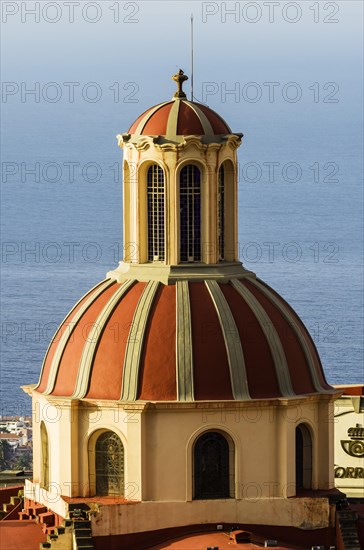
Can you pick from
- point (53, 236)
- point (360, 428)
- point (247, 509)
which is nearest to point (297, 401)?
point (247, 509)

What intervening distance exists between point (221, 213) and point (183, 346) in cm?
524

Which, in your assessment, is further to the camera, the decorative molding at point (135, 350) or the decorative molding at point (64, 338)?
the decorative molding at point (64, 338)

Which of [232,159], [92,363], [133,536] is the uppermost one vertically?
[232,159]

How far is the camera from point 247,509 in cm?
8519

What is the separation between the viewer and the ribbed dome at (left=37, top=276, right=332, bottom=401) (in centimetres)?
8494

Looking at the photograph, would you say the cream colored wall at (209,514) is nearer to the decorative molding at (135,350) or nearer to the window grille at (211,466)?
the window grille at (211,466)

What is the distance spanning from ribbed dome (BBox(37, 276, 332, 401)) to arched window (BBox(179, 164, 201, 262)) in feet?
3.98

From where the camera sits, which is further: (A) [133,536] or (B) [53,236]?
(B) [53,236]

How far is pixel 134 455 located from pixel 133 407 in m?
1.57

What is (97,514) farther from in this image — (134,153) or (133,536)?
(134,153)

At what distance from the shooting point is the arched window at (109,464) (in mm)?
85312

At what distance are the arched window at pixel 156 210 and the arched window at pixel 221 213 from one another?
1.87 metres

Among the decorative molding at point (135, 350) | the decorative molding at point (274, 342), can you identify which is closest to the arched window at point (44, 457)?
the decorative molding at point (135, 350)

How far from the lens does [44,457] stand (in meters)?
88.1
